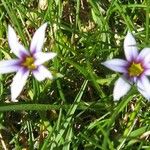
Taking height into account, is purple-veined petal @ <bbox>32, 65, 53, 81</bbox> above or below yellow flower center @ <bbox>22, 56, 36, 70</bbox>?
below

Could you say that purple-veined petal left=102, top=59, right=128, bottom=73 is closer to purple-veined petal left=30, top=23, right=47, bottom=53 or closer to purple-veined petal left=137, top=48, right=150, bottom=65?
purple-veined petal left=137, top=48, right=150, bottom=65

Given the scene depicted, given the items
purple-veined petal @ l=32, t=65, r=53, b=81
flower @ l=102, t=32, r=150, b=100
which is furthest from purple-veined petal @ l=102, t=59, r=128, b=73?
purple-veined petal @ l=32, t=65, r=53, b=81

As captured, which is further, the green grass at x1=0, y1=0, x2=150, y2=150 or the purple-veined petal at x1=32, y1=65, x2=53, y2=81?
the green grass at x1=0, y1=0, x2=150, y2=150

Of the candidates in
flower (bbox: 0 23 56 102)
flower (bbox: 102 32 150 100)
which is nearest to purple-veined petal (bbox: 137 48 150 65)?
flower (bbox: 102 32 150 100)

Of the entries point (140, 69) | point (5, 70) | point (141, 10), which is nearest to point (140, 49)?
point (140, 69)

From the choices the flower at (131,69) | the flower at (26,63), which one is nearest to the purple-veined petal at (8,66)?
the flower at (26,63)

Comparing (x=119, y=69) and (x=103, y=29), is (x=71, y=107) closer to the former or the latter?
(x=119, y=69)

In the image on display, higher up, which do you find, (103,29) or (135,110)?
(103,29)

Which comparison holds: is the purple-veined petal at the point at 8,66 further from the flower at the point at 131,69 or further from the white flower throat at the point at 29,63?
the flower at the point at 131,69
